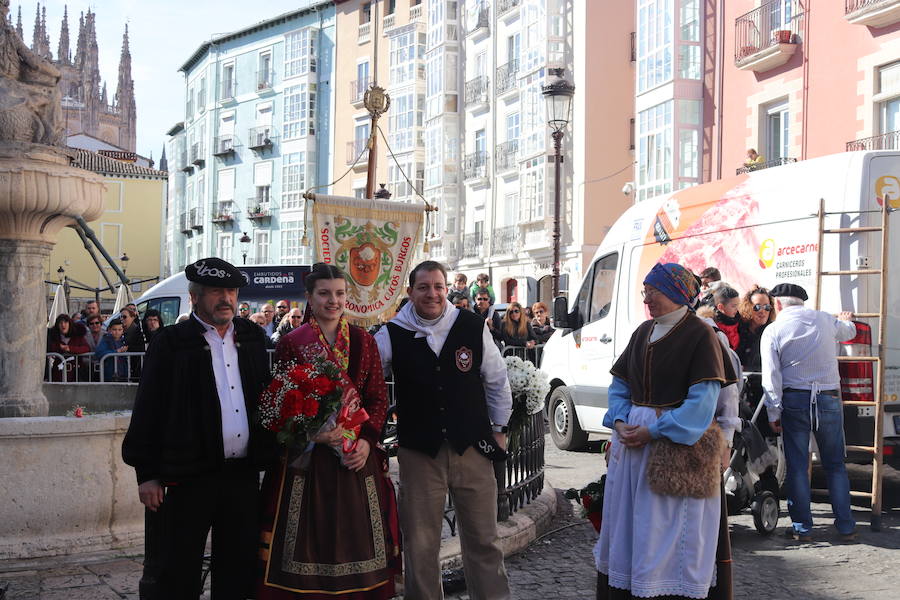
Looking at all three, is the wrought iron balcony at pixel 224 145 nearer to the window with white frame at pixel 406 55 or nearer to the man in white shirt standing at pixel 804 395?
the window with white frame at pixel 406 55

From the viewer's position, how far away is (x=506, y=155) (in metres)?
39.6

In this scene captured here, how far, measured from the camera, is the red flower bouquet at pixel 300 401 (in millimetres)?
4480

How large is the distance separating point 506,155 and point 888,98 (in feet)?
66.8

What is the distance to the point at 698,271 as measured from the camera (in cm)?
1050

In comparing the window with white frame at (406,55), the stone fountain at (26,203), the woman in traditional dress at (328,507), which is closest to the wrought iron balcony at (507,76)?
the window with white frame at (406,55)

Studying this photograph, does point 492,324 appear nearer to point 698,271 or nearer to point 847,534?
point 698,271

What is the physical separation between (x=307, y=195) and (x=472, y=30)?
1305 inches

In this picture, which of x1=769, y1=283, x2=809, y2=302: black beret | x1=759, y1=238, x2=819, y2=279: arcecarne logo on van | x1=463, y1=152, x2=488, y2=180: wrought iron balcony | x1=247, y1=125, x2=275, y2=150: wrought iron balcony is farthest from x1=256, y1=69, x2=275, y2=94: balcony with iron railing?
x1=769, y1=283, x2=809, y2=302: black beret

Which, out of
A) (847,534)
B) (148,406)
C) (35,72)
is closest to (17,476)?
(148,406)

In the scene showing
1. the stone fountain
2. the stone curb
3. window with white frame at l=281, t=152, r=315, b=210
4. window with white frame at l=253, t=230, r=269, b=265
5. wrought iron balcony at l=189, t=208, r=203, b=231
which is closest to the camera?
the stone curb

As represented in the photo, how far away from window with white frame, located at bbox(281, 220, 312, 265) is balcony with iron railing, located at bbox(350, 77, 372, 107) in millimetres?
7279

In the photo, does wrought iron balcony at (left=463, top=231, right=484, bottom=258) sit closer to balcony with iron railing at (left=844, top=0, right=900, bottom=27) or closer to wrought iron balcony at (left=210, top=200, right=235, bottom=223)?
balcony with iron railing at (left=844, top=0, right=900, bottom=27)

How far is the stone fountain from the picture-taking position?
7.12m

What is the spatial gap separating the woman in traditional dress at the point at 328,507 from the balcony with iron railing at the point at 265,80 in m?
56.0
